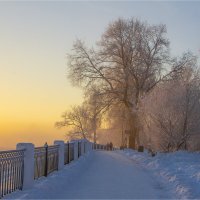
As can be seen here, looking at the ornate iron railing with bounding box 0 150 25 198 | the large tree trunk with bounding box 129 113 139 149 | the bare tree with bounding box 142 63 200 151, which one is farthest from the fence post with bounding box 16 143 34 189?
the large tree trunk with bounding box 129 113 139 149

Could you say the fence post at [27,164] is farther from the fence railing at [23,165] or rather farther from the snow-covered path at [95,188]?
the snow-covered path at [95,188]

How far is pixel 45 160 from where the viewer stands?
18.3m

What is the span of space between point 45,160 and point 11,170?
16.1 ft

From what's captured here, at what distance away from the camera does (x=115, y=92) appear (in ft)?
184

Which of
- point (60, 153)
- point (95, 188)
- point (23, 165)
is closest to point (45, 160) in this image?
point (95, 188)

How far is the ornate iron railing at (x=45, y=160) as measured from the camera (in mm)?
17016

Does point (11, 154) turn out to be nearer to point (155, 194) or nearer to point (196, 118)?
point (155, 194)

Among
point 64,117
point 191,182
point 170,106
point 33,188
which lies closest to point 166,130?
point 170,106

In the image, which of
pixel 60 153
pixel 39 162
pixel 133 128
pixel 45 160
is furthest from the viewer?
pixel 133 128

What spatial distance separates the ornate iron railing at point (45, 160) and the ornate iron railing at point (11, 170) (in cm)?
208

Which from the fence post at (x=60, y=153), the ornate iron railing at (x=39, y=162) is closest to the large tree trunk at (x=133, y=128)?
the fence post at (x=60, y=153)

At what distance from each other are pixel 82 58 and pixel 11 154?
145 ft

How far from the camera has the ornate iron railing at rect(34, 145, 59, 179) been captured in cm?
1702

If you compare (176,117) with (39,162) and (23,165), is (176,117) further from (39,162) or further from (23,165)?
(23,165)
